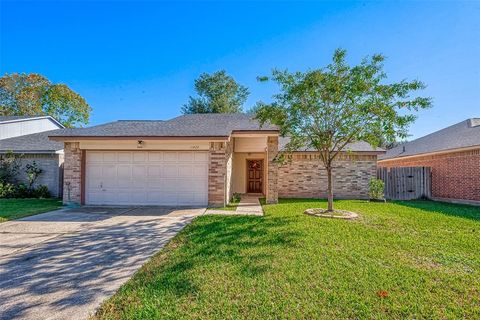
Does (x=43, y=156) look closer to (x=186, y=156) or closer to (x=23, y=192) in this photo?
(x=23, y=192)

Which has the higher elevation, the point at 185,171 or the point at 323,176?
the point at 185,171

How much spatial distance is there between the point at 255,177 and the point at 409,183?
832 cm

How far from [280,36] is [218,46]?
3902 millimetres

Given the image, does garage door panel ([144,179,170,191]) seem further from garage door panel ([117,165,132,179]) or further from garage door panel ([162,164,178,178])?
garage door panel ([117,165,132,179])

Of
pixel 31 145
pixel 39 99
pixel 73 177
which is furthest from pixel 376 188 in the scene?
pixel 39 99

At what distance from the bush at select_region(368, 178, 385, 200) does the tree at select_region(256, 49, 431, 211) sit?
4.07 metres

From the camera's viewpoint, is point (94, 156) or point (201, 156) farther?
point (94, 156)

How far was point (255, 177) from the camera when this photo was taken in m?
15.4

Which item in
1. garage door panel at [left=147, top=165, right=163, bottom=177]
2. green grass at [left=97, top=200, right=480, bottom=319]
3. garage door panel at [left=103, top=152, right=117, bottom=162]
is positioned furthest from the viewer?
garage door panel at [left=103, top=152, right=117, bottom=162]

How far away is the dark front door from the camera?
50.1 ft

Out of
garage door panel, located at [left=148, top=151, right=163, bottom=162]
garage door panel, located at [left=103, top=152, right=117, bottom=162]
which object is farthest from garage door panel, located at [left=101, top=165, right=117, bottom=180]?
garage door panel, located at [left=148, top=151, right=163, bottom=162]

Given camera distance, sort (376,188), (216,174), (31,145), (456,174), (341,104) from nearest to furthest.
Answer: (341,104), (216,174), (376,188), (456,174), (31,145)

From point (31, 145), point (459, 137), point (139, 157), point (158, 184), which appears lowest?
point (158, 184)

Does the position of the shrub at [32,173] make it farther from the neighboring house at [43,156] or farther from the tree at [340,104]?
the tree at [340,104]
